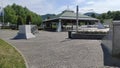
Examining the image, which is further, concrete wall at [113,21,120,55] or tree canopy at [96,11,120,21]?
tree canopy at [96,11,120,21]

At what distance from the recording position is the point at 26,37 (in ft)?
76.6

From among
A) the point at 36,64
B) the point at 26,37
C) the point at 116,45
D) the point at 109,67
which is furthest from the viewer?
the point at 26,37

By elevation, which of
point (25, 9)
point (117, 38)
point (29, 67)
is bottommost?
point (29, 67)

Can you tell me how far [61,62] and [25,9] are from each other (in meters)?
82.7

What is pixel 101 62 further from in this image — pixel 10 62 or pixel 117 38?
pixel 10 62

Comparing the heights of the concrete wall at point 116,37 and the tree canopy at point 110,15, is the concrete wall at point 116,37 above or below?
below

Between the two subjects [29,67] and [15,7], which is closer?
[29,67]

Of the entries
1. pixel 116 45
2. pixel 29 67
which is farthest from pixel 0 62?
pixel 116 45

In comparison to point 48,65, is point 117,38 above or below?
above

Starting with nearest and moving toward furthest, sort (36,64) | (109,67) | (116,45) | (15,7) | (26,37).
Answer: (109,67) < (36,64) < (116,45) < (26,37) < (15,7)

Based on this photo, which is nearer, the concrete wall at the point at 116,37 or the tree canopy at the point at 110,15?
the concrete wall at the point at 116,37

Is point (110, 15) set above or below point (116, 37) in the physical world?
above

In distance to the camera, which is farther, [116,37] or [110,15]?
[110,15]

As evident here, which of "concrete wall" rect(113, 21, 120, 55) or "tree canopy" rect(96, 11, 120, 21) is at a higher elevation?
"tree canopy" rect(96, 11, 120, 21)
